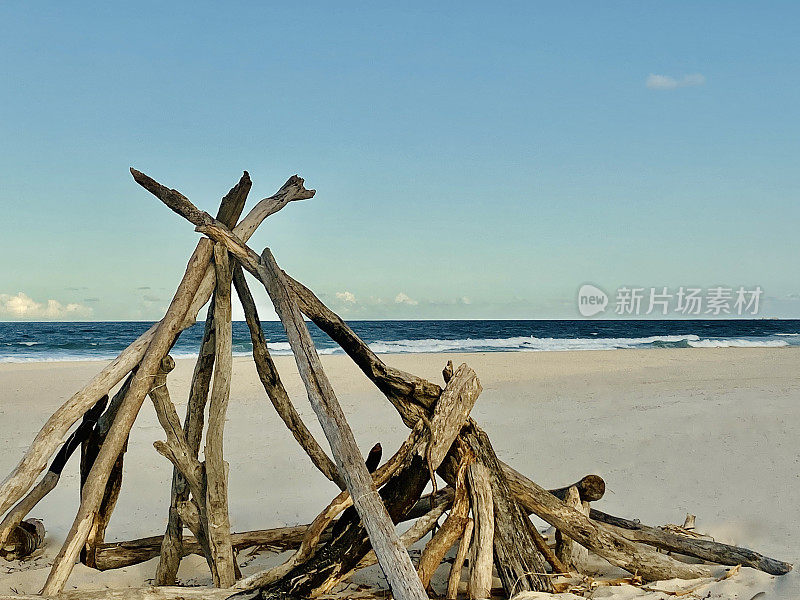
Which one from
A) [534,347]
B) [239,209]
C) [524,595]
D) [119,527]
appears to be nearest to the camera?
[524,595]

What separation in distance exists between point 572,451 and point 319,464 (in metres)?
5.27

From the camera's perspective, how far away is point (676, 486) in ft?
24.3

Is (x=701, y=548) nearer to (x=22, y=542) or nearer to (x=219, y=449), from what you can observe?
(x=219, y=449)

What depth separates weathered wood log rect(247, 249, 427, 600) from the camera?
10.6ft

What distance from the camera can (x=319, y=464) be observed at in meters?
4.78

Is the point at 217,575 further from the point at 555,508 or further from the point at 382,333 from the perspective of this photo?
the point at 382,333

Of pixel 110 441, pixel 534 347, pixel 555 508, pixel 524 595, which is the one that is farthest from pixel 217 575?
pixel 534 347

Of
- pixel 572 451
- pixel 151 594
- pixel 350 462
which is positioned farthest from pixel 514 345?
pixel 350 462

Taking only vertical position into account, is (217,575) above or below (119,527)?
above

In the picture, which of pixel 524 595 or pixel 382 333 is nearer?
pixel 524 595

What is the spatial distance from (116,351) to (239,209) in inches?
1078

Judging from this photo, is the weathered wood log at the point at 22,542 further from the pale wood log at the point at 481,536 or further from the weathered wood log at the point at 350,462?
the pale wood log at the point at 481,536

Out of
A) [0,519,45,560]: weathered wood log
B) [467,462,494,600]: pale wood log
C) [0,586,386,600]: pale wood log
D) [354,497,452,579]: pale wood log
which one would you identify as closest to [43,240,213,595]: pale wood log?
[0,586,386,600]: pale wood log

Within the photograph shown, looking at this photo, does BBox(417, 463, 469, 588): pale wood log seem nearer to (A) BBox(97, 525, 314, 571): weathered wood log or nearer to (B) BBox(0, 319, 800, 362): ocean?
(A) BBox(97, 525, 314, 571): weathered wood log
